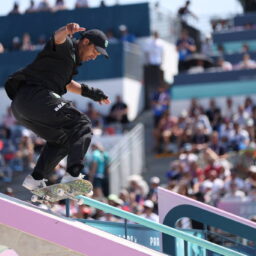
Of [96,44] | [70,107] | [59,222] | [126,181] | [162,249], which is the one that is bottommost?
[126,181]

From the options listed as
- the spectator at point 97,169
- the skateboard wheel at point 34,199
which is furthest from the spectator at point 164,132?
the skateboard wheel at point 34,199

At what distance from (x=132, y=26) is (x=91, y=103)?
15.7 feet

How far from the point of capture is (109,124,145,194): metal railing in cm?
1838

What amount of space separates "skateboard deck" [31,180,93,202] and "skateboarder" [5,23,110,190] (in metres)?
0.06

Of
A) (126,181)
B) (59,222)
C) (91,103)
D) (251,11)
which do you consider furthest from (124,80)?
(59,222)

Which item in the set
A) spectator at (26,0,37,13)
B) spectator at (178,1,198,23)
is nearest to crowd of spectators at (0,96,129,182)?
spectator at (26,0,37,13)

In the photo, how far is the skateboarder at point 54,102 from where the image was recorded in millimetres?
8320

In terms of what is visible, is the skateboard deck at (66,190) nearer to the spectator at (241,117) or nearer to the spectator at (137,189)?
the spectator at (137,189)

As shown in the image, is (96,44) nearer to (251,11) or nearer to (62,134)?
(62,134)

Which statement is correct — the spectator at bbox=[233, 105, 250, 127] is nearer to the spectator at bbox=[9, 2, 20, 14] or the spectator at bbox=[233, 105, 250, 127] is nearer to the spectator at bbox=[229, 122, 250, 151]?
the spectator at bbox=[229, 122, 250, 151]

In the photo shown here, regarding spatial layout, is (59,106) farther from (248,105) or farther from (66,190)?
(248,105)

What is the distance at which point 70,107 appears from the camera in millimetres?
8398

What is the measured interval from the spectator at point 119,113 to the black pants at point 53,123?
42.0 feet

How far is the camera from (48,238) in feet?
24.8
